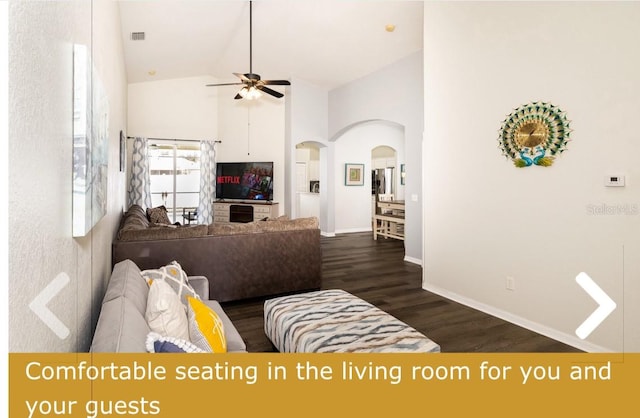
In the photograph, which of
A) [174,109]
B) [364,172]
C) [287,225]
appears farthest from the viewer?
[364,172]

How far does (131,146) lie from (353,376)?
26.9ft

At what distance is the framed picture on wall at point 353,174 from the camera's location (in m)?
9.02

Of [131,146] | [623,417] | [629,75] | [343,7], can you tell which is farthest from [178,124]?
[623,417]

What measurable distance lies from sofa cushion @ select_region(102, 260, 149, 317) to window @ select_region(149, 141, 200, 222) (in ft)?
22.8

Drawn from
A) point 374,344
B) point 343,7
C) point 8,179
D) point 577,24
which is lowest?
point 374,344

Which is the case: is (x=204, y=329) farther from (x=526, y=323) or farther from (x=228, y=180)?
(x=228, y=180)

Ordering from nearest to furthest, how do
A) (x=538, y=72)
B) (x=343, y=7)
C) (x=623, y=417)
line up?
(x=623, y=417) → (x=538, y=72) → (x=343, y=7)

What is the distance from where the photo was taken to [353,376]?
1349mm

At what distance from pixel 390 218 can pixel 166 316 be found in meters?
6.56

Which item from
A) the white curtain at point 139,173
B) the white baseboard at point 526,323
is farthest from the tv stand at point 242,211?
the white baseboard at point 526,323

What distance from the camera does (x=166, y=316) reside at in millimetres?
1640

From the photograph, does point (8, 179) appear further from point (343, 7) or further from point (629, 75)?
point (343, 7)

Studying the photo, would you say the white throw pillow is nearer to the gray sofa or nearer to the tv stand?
the gray sofa

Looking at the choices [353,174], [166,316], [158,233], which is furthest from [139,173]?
[166,316]
